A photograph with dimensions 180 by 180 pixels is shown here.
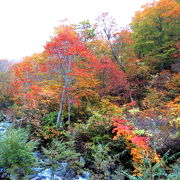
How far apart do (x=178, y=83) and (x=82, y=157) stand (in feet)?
26.9

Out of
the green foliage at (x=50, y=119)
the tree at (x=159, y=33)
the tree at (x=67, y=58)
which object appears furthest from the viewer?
the tree at (x=159, y=33)

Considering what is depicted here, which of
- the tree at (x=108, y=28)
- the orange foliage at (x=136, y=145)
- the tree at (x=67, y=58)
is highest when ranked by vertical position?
the tree at (x=108, y=28)

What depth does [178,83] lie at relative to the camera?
10375 millimetres

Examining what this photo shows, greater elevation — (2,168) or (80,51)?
(80,51)

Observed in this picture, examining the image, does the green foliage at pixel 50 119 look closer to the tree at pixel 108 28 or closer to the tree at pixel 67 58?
the tree at pixel 67 58

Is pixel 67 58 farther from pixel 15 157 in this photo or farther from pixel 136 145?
pixel 136 145

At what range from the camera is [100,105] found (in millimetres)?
10117

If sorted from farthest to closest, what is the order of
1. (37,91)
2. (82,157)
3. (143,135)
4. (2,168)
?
(37,91) → (82,157) → (143,135) → (2,168)

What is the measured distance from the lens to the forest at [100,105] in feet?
16.7

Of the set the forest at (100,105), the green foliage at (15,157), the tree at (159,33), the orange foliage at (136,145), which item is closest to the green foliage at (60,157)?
the forest at (100,105)

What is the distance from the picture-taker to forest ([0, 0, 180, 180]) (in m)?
5.10

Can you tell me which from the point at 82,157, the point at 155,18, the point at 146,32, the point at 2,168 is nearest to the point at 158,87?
the point at 146,32

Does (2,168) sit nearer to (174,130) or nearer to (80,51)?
(80,51)

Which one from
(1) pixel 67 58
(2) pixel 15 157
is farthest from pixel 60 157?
(1) pixel 67 58
